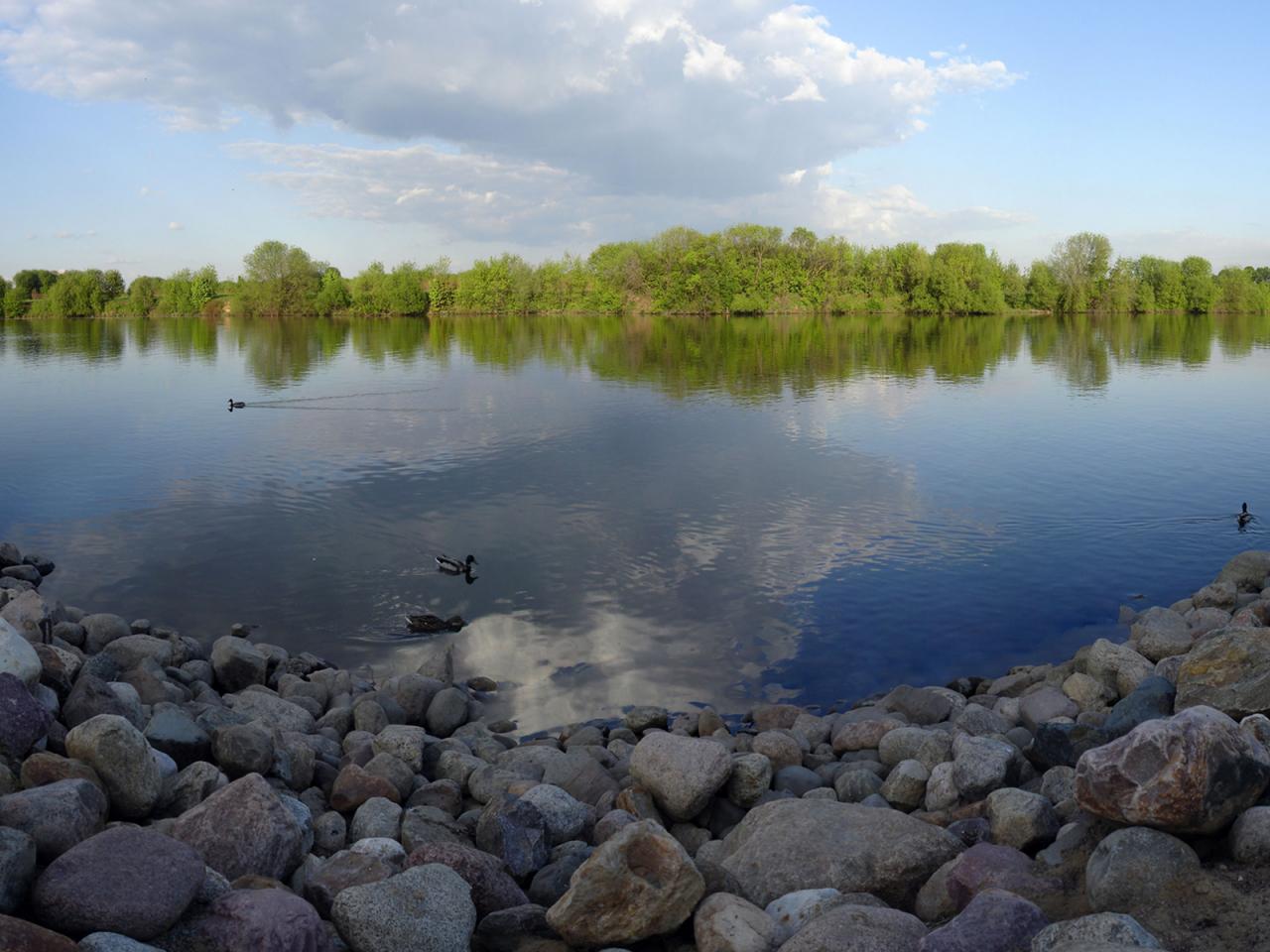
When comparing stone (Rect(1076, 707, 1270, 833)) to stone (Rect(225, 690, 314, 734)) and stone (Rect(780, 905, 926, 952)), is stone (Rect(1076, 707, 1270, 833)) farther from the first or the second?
stone (Rect(225, 690, 314, 734))

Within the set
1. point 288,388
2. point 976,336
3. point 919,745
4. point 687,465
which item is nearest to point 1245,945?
point 919,745

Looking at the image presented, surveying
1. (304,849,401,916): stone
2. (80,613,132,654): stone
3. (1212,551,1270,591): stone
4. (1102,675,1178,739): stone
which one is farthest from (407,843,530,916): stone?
(1212,551,1270,591): stone

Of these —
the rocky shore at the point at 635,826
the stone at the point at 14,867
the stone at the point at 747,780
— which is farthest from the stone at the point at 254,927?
the stone at the point at 747,780

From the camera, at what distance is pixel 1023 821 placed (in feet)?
25.2

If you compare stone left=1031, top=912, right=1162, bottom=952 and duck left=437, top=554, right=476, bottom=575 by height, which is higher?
stone left=1031, top=912, right=1162, bottom=952

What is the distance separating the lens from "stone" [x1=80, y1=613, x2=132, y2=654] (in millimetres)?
13938

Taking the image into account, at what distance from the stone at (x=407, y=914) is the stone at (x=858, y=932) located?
2232mm

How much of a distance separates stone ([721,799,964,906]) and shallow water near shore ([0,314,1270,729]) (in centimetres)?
595

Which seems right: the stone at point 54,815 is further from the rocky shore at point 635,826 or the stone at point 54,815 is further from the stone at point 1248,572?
the stone at point 1248,572

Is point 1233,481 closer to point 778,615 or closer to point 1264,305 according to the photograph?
point 778,615

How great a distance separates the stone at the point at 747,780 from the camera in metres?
9.81

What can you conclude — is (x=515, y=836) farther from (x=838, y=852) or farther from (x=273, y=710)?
(x=273, y=710)

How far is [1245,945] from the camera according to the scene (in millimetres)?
5570

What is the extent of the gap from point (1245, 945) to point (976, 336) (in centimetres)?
9929
